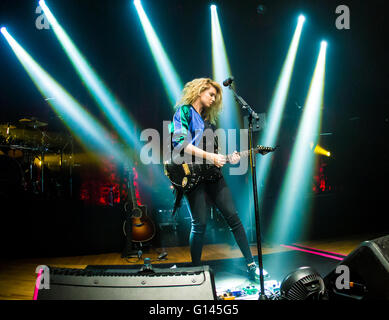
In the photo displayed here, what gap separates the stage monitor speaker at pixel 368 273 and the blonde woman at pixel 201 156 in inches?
35.5

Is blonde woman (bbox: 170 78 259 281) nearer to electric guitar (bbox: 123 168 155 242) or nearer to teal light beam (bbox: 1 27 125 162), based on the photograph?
electric guitar (bbox: 123 168 155 242)

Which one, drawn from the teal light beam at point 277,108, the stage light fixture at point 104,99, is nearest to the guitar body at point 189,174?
the teal light beam at point 277,108

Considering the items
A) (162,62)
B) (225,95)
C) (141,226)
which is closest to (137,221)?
(141,226)

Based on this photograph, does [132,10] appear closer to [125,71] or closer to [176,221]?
[125,71]

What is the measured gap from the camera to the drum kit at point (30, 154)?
18.8ft

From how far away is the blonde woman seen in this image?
2.03 meters

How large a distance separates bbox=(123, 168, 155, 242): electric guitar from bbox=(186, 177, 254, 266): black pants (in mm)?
1931

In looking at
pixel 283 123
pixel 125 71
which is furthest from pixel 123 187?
pixel 283 123

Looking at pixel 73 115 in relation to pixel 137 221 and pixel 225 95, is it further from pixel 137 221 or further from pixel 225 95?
pixel 225 95

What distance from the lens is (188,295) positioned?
3.51 feet

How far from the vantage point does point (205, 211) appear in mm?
2100

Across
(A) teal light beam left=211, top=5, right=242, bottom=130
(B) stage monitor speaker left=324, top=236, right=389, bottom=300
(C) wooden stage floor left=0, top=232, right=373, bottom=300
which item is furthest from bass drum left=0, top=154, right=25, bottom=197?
(B) stage monitor speaker left=324, top=236, right=389, bottom=300

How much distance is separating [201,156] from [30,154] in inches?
218

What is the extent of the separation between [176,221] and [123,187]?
1.02 meters
